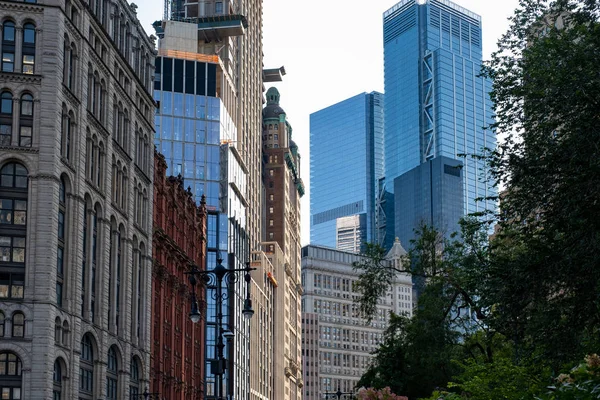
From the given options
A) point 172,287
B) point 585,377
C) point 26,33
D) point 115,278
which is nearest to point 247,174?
point 172,287

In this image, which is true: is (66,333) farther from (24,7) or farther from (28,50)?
(24,7)

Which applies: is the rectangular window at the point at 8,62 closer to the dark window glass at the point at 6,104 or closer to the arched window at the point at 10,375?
the dark window glass at the point at 6,104

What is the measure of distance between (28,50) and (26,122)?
4818mm

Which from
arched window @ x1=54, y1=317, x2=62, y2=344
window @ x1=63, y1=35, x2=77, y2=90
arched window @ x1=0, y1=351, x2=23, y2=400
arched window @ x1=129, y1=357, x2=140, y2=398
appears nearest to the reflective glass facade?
arched window @ x1=129, y1=357, x2=140, y2=398

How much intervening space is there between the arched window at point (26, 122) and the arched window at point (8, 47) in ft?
7.15

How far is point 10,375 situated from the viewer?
6706cm

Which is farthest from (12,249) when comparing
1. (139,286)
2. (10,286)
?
(139,286)

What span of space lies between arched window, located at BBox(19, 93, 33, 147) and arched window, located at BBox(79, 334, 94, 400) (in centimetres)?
1458

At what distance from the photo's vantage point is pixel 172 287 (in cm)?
10525

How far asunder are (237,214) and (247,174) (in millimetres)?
22328

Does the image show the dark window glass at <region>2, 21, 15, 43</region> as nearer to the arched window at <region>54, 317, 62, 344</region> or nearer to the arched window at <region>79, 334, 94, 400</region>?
the arched window at <region>54, 317, 62, 344</region>

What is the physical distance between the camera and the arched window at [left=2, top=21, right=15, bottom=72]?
71.0 meters

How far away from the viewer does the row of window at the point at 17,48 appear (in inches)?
2798

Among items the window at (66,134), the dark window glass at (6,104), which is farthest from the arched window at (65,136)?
the dark window glass at (6,104)
